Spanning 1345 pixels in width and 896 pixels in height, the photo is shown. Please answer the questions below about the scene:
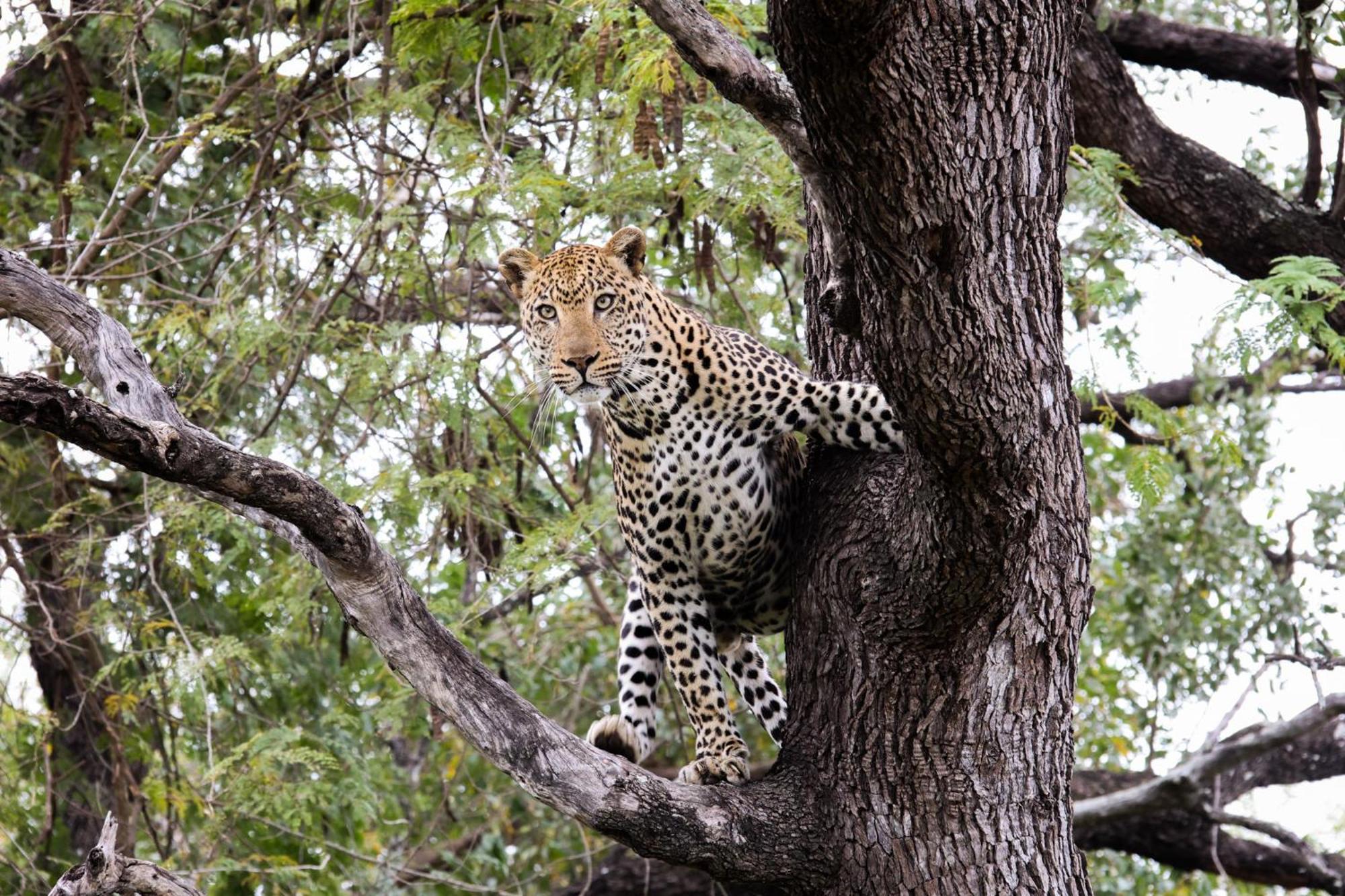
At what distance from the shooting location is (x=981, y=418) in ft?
12.0

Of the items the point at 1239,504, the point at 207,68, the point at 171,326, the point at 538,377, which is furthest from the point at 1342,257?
the point at 207,68

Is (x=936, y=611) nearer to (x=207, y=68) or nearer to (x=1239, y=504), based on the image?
(x=1239, y=504)

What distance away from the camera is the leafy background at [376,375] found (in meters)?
6.75

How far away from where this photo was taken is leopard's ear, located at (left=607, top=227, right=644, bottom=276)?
545cm

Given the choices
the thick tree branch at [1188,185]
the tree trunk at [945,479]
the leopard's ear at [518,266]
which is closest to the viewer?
the tree trunk at [945,479]

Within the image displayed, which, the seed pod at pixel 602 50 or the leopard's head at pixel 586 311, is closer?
the leopard's head at pixel 586 311

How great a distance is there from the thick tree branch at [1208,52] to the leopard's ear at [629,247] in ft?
11.8

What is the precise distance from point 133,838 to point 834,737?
4541 millimetres

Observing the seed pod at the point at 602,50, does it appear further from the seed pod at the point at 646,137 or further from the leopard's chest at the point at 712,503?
the leopard's chest at the point at 712,503

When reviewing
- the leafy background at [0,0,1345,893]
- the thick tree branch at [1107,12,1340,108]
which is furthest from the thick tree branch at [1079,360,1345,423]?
the thick tree branch at [1107,12,1340,108]

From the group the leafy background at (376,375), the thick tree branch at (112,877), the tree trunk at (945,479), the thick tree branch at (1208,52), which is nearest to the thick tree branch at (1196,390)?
the leafy background at (376,375)

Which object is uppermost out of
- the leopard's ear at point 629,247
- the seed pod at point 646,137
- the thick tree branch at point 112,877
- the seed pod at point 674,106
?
the seed pod at point 674,106

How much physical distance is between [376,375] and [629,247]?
202 centimetres

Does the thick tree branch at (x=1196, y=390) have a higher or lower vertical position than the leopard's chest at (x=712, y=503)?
higher
